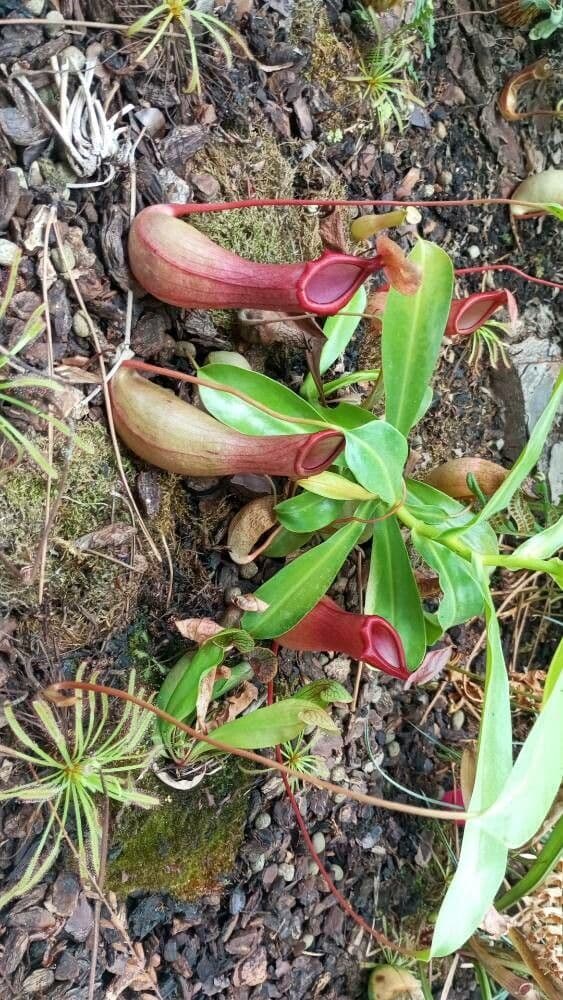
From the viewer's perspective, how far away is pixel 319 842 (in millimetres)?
1623

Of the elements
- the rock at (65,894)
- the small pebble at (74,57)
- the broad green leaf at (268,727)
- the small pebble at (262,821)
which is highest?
the small pebble at (74,57)

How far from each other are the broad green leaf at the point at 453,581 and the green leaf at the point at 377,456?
0.15 m

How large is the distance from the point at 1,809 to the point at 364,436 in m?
0.86

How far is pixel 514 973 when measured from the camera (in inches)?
66.4

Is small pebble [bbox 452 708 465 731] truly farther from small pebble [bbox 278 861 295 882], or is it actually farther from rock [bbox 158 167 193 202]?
rock [bbox 158 167 193 202]

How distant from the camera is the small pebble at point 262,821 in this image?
152cm

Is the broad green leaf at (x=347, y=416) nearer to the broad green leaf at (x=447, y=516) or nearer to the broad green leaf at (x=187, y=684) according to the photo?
the broad green leaf at (x=447, y=516)

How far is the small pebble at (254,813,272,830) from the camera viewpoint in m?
1.52

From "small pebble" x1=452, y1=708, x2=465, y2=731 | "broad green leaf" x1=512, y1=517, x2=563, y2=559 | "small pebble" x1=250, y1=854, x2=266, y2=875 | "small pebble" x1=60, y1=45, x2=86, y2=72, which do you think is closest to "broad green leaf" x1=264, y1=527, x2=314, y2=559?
"broad green leaf" x1=512, y1=517, x2=563, y2=559

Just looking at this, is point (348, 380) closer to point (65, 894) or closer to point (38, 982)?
point (65, 894)

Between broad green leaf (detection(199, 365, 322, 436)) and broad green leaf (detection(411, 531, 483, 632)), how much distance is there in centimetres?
32

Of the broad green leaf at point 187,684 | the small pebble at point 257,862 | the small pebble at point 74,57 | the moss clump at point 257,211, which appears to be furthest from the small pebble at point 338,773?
the small pebble at point 74,57

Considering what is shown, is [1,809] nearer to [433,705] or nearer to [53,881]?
[53,881]

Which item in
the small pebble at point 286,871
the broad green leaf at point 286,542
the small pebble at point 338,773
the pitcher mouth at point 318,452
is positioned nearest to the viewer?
the pitcher mouth at point 318,452
